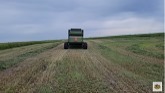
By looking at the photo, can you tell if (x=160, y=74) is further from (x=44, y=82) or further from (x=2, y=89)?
(x=2, y=89)

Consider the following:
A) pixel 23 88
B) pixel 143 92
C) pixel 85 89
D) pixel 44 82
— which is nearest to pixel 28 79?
pixel 44 82

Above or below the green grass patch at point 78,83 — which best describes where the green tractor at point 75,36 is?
above

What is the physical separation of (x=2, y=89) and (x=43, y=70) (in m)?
4.47

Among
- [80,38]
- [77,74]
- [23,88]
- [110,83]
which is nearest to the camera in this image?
[23,88]

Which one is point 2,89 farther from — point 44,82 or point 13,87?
point 44,82

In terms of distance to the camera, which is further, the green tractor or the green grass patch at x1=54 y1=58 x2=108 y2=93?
the green tractor

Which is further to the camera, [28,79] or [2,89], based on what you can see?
[28,79]

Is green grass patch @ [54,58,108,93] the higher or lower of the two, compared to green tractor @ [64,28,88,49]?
lower

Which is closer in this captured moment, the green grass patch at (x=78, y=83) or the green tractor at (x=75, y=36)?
the green grass patch at (x=78, y=83)

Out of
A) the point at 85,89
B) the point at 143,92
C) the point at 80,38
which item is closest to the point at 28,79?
the point at 85,89

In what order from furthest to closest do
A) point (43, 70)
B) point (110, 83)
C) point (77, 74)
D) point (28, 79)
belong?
point (43, 70) < point (77, 74) < point (28, 79) < point (110, 83)

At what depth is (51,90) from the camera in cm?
982

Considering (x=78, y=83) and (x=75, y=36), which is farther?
(x=75, y=36)

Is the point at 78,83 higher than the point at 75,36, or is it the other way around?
the point at 75,36
